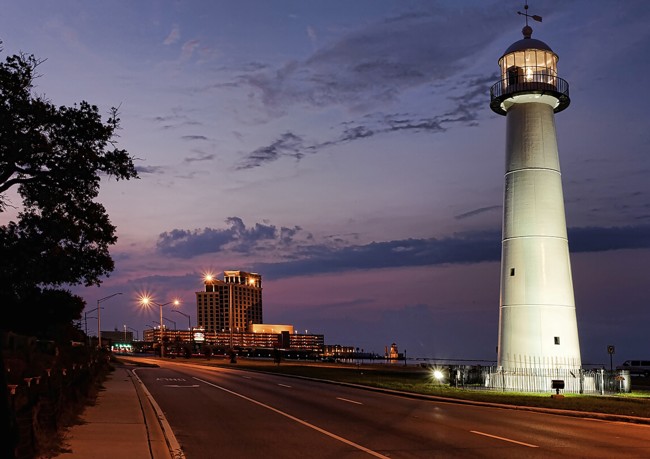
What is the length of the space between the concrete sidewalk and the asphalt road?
59cm

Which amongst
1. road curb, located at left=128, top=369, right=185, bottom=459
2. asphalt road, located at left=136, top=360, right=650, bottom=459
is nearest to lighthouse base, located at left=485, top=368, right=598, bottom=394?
asphalt road, located at left=136, top=360, right=650, bottom=459

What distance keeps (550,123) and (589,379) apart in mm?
13341

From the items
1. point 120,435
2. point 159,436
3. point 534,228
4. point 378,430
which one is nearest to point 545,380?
Result: point 534,228

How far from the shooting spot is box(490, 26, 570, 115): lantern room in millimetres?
36688

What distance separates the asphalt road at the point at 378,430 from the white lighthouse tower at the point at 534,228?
10364 mm

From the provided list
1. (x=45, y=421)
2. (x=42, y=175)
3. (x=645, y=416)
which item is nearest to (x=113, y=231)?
(x=42, y=175)

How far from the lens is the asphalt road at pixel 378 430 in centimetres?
1423

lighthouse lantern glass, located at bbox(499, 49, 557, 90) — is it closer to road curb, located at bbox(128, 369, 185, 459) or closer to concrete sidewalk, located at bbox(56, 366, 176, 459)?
road curb, located at bbox(128, 369, 185, 459)

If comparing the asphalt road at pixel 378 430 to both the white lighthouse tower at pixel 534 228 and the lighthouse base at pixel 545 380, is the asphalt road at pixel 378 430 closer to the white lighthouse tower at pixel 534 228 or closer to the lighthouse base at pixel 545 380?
the lighthouse base at pixel 545 380

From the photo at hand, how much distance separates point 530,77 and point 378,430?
25316 mm

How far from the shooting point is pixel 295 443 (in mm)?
15297

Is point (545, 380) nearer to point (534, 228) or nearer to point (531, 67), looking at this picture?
point (534, 228)

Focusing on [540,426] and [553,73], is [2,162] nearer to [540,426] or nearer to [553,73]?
[540,426]

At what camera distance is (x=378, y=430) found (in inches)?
690
